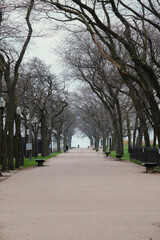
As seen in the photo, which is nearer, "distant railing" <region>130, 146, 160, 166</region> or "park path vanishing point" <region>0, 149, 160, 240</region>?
"park path vanishing point" <region>0, 149, 160, 240</region>

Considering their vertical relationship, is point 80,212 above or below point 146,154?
below

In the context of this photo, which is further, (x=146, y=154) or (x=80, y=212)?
(x=146, y=154)

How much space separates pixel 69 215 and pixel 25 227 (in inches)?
61.8

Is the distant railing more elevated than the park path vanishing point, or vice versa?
the distant railing

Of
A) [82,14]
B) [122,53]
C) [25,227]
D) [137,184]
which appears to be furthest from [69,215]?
[122,53]

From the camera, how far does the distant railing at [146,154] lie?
2726 cm

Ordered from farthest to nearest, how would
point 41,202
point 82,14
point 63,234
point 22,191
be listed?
point 82,14 < point 22,191 < point 41,202 < point 63,234

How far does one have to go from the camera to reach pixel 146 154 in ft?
101

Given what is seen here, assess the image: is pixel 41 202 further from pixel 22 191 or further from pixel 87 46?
pixel 87 46

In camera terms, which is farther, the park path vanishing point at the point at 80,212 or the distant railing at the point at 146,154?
the distant railing at the point at 146,154

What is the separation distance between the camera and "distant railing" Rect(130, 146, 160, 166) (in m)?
27.3

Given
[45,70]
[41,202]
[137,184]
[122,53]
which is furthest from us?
[45,70]

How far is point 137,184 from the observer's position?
17.3 meters

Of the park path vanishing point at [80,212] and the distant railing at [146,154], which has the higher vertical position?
the distant railing at [146,154]
